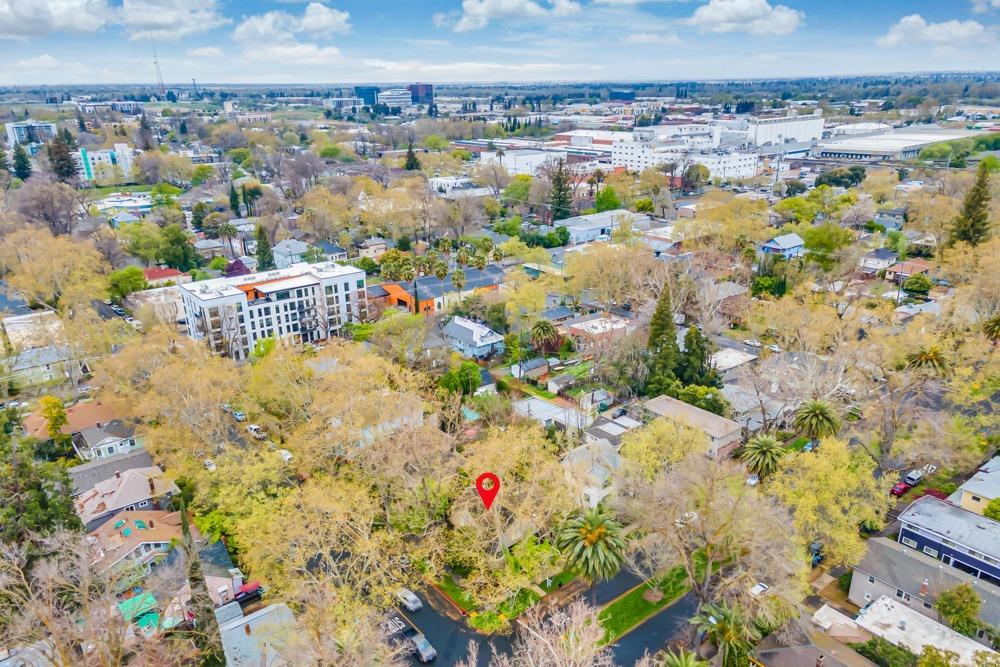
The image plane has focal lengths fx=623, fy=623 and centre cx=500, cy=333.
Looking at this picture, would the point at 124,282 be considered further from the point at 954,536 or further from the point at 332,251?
the point at 954,536

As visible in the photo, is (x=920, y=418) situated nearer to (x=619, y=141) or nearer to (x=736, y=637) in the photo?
(x=736, y=637)

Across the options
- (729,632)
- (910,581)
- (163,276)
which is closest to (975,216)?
(910,581)

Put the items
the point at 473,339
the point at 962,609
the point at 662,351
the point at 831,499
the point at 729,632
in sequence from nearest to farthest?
the point at 729,632
the point at 962,609
the point at 831,499
the point at 662,351
the point at 473,339

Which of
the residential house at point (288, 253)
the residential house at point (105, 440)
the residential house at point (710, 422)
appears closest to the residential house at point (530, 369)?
the residential house at point (710, 422)

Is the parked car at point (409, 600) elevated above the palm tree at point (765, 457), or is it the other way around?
the palm tree at point (765, 457)

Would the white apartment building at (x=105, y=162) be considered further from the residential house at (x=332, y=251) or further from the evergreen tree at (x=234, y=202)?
the residential house at (x=332, y=251)

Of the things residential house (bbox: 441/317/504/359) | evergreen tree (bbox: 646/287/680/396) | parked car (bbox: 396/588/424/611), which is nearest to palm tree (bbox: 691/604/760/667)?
parked car (bbox: 396/588/424/611)
